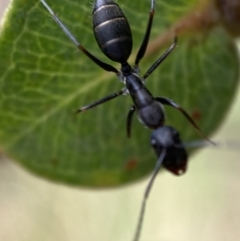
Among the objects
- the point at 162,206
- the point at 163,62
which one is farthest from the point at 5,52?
the point at 162,206

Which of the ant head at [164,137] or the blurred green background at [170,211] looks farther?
the blurred green background at [170,211]

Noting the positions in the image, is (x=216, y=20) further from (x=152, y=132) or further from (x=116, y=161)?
(x=116, y=161)

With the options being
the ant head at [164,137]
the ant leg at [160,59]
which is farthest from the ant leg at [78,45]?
the ant head at [164,137]

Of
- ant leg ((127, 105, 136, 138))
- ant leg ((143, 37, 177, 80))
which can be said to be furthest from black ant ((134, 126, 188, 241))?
ant leg ((143, 37, 177, 80))

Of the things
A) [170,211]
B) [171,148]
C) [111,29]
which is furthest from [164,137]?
[170,211]

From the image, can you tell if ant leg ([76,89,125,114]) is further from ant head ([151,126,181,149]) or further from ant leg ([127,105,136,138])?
ant head ([151,126,181,149])

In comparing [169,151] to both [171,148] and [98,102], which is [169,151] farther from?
[98,102]

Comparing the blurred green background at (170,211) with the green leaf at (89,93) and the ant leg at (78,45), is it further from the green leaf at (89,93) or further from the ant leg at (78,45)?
the ant leg at (78,45)

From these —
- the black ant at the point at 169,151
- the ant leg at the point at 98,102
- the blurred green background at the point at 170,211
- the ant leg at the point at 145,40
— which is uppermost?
the ant leg at the point at 145,40
